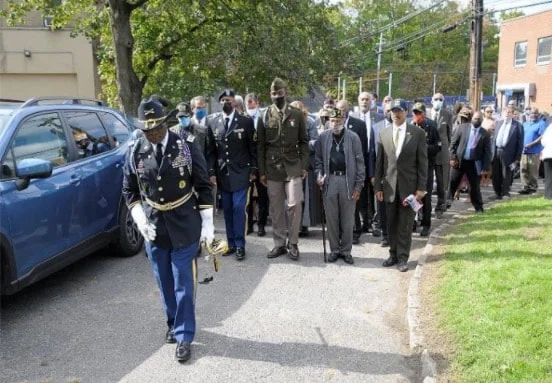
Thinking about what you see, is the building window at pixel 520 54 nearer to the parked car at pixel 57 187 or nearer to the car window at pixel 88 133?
the parked car at pixel 57 187

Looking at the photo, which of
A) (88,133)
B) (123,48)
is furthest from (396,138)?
(123,48)

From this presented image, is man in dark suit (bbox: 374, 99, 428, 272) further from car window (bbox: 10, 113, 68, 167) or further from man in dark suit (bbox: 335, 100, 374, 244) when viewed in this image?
car window (bbox: 10, 113, 68, 167)

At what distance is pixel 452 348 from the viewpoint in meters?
4.42

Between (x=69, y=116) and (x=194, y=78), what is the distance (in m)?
12.7

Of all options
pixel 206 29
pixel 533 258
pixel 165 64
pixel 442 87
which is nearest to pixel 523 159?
pixel 533 258

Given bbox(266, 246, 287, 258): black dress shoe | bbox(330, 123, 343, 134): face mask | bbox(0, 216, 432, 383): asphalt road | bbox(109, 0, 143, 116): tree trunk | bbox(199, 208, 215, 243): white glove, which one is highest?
bbox(109, 0, 143, 116): tree trunk

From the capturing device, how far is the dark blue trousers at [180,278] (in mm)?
4406

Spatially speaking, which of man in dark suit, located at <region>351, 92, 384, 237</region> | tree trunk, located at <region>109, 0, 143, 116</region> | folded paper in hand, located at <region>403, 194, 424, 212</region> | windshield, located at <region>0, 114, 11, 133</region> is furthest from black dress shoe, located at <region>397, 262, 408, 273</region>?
tree trunk, located at <region>109, 0, 143, 116</region>

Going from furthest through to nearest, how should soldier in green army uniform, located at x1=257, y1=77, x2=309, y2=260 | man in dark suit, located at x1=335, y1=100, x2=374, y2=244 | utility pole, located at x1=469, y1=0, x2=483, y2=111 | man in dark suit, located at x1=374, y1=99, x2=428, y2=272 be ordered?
utility pole, located at x1=469, y1=0, x2=483, y2=111 < man in dark suit, located at x1=335, y1=100, x2=374, y2=244 < soldier in green army uniform, located at x1=257, y1=77, x2=309, y2=260 < man in dark suit, located at x1=374, y1=99, x2=428, y2=272

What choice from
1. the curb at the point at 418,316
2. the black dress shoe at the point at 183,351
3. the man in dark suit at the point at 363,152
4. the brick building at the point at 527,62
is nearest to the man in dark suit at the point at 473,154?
the curb at the point at 418,316

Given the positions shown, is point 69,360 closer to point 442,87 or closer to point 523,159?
point 523,159

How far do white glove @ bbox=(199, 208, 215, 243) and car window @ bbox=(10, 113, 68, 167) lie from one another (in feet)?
6.19

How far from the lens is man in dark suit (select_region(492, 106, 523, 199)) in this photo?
11.4 meters

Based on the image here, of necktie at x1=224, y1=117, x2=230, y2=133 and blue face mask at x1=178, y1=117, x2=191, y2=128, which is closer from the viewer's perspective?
necktie at x1=224, y1=117, x2=230, y2=133
